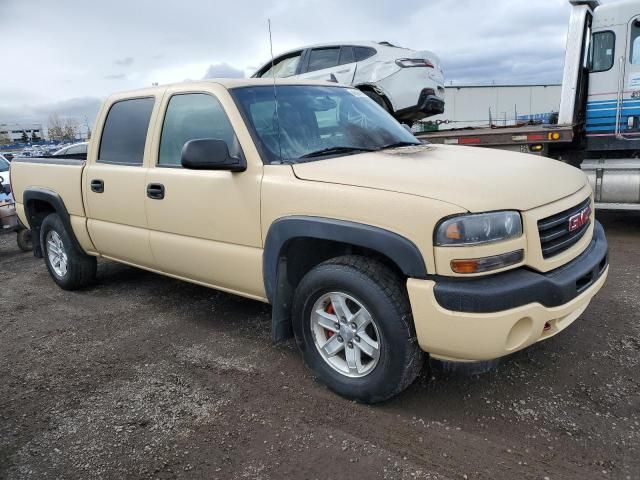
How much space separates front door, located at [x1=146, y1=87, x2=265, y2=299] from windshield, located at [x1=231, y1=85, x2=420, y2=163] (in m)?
0.16

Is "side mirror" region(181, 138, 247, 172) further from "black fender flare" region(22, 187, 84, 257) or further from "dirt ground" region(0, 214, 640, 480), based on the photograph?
"black fender flare" region(22, 187, 84, 257)

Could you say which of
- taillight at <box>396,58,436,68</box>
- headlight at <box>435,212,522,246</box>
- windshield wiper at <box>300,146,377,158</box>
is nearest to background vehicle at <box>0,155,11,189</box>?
taillight at <box>396,58,436,68</box>

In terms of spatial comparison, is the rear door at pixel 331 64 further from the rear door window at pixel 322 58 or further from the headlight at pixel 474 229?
the headlight at pixel 474 229

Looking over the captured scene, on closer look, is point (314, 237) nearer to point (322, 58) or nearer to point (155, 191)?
point (155, 191)

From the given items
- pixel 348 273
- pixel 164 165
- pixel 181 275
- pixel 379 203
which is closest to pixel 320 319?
pixel 348 273

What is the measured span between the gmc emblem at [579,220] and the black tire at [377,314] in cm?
99

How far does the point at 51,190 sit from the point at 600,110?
6.81 m

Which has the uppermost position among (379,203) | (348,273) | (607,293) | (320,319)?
(379,203)

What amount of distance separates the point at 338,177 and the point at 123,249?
2.42 m

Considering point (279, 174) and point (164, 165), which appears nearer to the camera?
point (279, 174)

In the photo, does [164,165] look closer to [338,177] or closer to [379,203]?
[338,177]

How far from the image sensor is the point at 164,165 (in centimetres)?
390

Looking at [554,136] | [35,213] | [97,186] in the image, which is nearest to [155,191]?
[97,186]

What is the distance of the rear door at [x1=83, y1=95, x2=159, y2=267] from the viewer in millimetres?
4129
